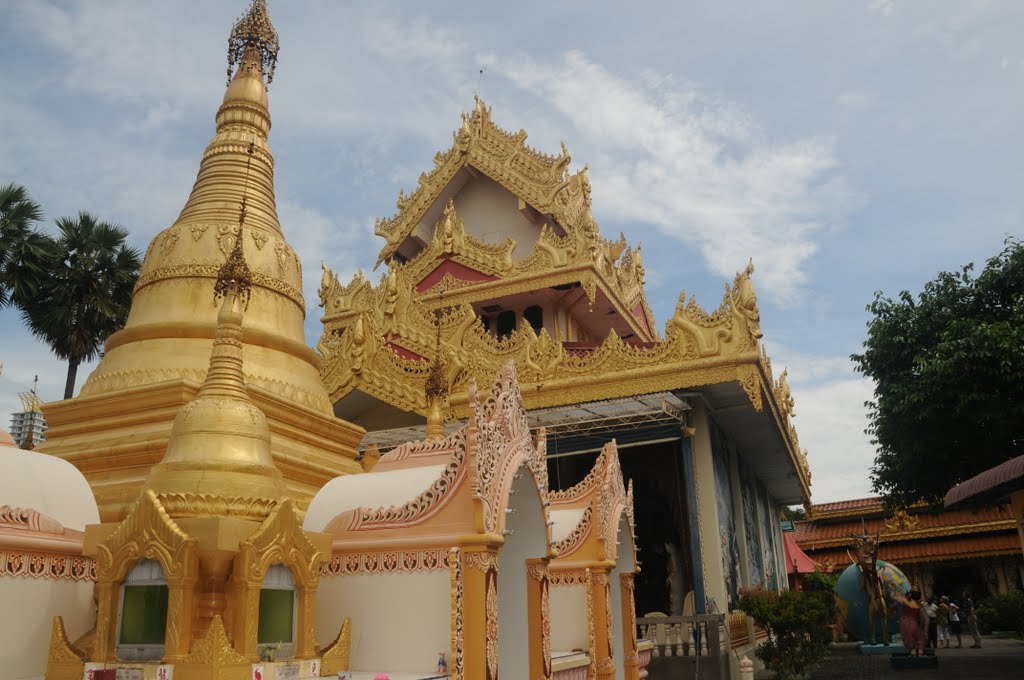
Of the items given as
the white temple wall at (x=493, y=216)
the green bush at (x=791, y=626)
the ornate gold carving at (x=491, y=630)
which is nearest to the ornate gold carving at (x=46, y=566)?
the ornate gold carving at (x=491, y=630)

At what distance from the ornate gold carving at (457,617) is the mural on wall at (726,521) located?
28.5 ft

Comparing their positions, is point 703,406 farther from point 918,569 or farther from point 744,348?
point 918,569

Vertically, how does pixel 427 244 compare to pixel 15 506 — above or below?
above

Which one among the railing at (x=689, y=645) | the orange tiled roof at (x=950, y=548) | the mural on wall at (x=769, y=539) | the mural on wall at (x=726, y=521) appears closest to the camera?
the railing at (x=689, y=645)

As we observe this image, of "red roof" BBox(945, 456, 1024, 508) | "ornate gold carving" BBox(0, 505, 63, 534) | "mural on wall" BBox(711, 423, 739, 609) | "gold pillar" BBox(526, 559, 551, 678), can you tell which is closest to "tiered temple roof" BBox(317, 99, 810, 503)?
"mural on wall" BBox(711, 423, 739, 609)

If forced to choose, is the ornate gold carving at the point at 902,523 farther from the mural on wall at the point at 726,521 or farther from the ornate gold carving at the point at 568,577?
the ornate gold carving at the point at 568,577

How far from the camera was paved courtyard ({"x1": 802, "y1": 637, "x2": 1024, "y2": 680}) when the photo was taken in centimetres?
1454

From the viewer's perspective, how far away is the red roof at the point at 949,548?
95.6ft

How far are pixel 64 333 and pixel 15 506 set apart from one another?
12.2 m

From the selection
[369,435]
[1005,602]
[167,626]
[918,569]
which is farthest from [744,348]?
[918,569]

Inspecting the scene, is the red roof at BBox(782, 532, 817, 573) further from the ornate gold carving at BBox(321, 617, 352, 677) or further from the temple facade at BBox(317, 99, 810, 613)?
the ornate gold carving at BBox(321, 617, 352, 677)

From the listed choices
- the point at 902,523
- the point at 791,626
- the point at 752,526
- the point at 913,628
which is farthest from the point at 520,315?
the point at 902,523

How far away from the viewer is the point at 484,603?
232 inches

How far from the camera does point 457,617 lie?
19.0 feet
